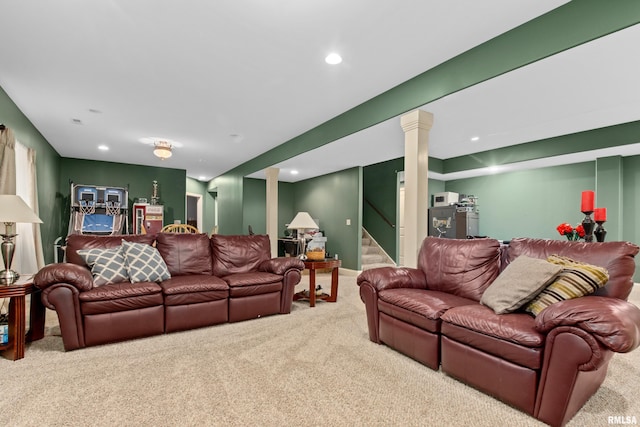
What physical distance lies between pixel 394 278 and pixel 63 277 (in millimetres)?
2732

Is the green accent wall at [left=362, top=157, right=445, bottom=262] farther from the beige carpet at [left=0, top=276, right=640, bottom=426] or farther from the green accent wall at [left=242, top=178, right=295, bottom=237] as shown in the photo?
the beige carpet at [left=0, top=276, right=640, bottom=426]

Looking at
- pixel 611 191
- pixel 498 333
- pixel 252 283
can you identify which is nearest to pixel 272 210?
pixel 252 283

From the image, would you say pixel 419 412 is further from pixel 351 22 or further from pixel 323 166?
pixel 323 166

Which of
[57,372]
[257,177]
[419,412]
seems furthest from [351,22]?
[257,177]

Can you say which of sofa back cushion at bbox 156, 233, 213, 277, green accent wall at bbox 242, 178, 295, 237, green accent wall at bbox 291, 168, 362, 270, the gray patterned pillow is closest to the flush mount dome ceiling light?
green accent wall at bbox 242, 178, 295, 237

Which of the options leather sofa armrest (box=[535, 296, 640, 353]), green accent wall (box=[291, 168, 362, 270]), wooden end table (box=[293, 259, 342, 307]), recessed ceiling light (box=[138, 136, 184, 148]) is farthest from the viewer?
green accent wall (box=[291, 168, 362, 270])

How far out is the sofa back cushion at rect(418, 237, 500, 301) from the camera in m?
2.57

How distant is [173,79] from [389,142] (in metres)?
3.01

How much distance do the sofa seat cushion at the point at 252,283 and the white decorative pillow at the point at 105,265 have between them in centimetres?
98

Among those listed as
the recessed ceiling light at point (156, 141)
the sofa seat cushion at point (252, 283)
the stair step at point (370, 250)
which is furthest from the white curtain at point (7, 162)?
the stair step at point (370, 250)

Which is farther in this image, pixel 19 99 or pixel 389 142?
pixel 389 142

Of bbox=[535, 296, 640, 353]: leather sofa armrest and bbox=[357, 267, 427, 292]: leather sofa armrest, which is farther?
bbox=[357, 267, 427, 292]: leather sofa armrest

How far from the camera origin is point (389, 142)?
4.77 meters

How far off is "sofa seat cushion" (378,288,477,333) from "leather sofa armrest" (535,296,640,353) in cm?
64
